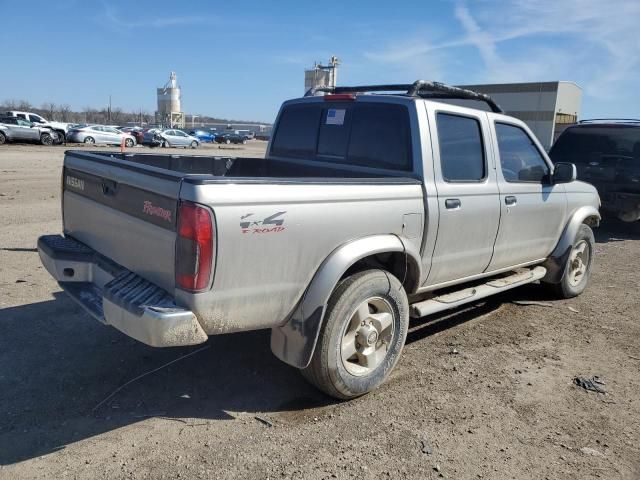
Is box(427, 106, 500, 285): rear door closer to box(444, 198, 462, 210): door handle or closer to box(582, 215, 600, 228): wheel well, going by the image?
box(444, 198, 462, 210): door handle

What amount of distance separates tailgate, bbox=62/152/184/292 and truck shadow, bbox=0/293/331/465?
2.95ft

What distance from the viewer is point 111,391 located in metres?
3.64

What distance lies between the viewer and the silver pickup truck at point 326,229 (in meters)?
2.83

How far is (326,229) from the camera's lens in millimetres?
3207

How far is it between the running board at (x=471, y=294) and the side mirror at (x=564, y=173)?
953 millimetres

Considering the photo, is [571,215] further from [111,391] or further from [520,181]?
[111,391]

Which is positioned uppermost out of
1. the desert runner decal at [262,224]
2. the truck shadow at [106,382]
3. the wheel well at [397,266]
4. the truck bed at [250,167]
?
the truck bed at [250,167]

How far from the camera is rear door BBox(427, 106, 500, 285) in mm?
4074

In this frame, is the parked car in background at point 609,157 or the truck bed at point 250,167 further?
the parked car in background at point 609,157

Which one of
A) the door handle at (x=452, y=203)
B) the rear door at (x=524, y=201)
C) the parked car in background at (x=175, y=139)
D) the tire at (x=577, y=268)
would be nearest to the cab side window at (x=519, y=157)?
A: the rear door at (x=524, y=201)

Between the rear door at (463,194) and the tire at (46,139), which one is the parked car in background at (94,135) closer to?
the tire at (46,139)

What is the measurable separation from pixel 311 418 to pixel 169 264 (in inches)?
54.3

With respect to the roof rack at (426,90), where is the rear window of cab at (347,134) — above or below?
below

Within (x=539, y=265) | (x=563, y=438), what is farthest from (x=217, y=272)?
(x=539, y=265)
